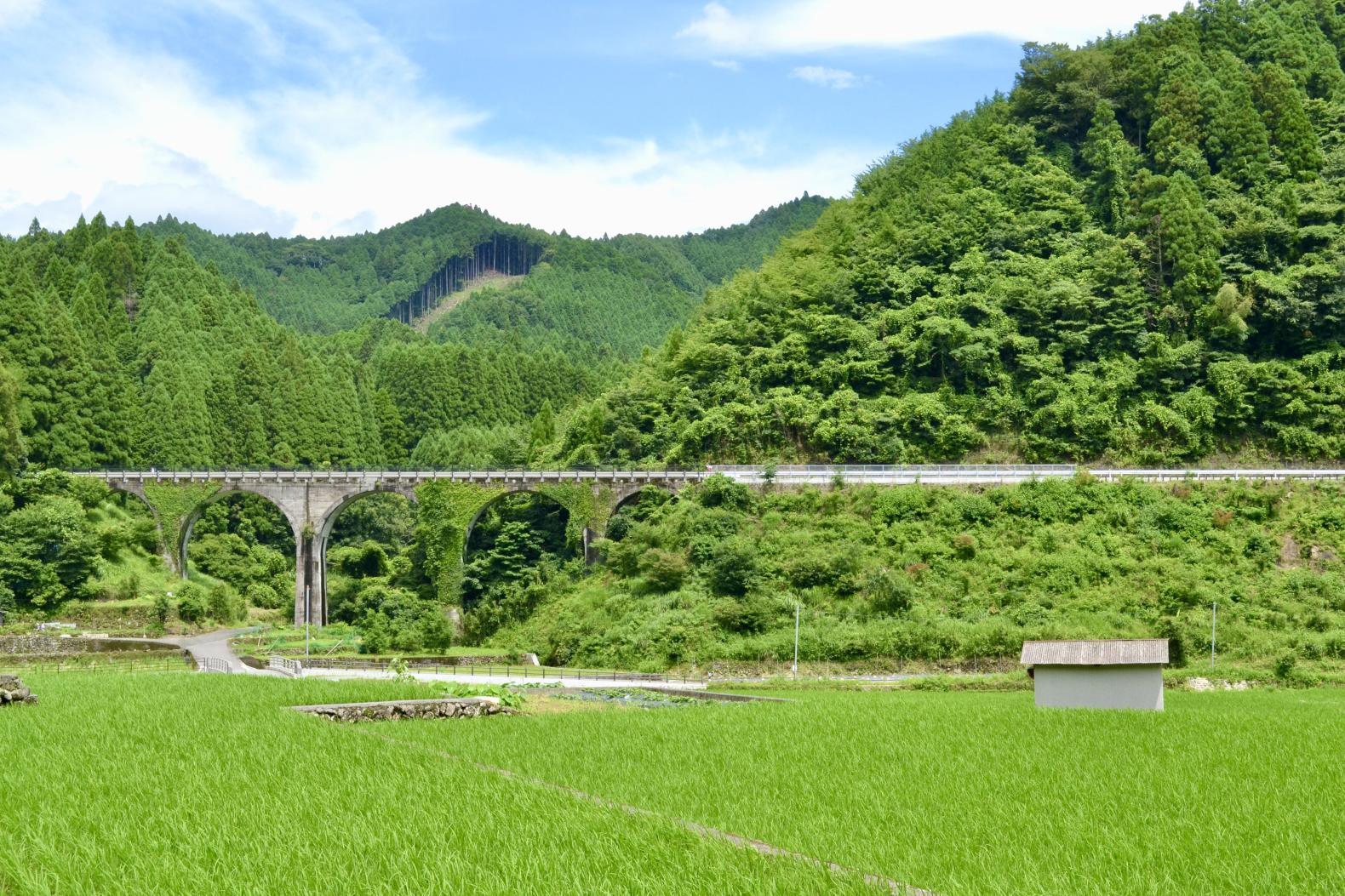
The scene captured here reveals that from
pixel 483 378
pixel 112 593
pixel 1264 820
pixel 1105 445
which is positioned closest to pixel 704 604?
pixel 1105 445

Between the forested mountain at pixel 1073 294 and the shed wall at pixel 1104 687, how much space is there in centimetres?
3144

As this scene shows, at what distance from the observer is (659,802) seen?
17578mm

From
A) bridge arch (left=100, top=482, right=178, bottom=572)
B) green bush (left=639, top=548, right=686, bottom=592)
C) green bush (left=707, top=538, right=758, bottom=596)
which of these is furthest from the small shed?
bridge arch (left=100, top=482, right=178, bottom=572)

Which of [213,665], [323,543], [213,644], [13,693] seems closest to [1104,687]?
[13,693]

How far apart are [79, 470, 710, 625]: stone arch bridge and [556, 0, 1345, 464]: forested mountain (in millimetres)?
4584

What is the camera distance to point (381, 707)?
27.7 metres

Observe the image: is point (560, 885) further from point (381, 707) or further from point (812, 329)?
point (812, 329)

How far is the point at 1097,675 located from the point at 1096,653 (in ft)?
2.02

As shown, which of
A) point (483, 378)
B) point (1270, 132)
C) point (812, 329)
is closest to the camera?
point (812, 329)

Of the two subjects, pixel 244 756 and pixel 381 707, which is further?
pixel 381 707

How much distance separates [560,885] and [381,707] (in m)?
15.9

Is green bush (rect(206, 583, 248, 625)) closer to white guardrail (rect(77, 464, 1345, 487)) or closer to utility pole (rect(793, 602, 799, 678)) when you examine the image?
white guardrail (rect(77, 464, 1345, 487))

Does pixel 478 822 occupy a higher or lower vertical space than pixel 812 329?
lower

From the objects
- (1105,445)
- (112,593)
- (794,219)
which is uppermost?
(794,219)
